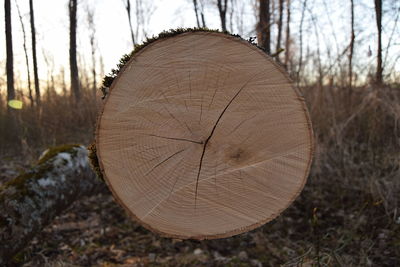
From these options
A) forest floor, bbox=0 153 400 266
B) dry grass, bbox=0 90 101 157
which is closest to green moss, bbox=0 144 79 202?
forest floor, bbox=0 153 400 266

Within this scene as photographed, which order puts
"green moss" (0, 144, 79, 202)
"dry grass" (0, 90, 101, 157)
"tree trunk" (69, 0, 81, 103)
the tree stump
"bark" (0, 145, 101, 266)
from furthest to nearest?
"tree trunk" (69, 0, 81, 103), "dry grass" (0, 90, 101, 157), "green moss" (0, 144, 79, 202), "bark" (0, 145, 101, 266), the tree stump

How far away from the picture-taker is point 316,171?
13.7 feet

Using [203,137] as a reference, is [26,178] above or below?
below

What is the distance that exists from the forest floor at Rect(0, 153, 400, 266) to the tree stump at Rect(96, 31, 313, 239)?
1.16m

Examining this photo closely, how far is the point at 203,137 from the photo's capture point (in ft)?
4.42

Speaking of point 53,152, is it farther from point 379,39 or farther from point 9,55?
point 379,39


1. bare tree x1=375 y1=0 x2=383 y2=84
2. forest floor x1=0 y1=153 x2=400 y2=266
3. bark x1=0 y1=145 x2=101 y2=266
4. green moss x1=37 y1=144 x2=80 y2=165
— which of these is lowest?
forest floor x1=0 y1=153 x2=400 y2=266

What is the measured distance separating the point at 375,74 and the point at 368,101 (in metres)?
0.60

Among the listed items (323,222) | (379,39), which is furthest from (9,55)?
(379,39)

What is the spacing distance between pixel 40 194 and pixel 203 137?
1.73 metres

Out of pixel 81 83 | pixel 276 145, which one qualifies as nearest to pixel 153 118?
pixel 276 145

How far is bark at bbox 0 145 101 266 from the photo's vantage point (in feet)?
7.26

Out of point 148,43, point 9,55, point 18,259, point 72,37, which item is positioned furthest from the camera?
point 72,37

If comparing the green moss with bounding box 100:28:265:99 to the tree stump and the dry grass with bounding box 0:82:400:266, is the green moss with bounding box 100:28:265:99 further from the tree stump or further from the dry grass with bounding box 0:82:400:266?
the dry grass with bounding box 0:82:400:266
